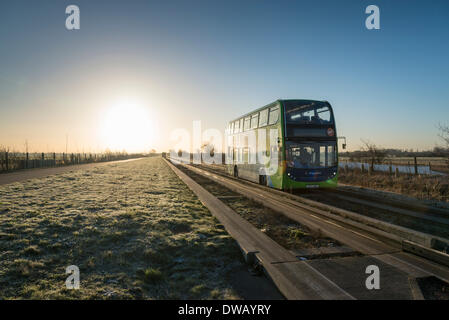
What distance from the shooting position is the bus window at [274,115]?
37.8ft

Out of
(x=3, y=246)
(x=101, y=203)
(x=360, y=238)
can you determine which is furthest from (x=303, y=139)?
(x=3, y=246)

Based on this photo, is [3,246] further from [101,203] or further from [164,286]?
[101,203]

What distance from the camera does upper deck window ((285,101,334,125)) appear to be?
36.5ft

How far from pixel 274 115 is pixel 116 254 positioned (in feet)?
31.3

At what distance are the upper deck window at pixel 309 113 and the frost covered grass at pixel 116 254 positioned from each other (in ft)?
20.7

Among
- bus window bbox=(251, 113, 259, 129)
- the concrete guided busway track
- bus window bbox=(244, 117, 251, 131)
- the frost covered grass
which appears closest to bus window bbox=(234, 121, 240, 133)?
bus window bbox=(244, 117, 251, 131)

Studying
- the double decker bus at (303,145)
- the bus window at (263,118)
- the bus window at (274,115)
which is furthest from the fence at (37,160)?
the double decker bus at (303,145)

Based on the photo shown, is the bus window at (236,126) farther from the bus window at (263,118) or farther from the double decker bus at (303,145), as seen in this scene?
the double decker bus at (303,145)

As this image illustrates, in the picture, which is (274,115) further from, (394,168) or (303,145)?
(394,168)

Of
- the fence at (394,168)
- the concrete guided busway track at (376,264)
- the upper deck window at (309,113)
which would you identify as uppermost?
the upper deck window at (309,113)

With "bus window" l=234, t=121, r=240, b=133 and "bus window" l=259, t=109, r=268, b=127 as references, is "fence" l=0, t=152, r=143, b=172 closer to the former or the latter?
"bus window" l=234, t=121, r=240, b=133

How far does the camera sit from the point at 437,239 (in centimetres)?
428

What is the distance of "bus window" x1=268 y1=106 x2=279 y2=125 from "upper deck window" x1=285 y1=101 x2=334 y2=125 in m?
0.51
